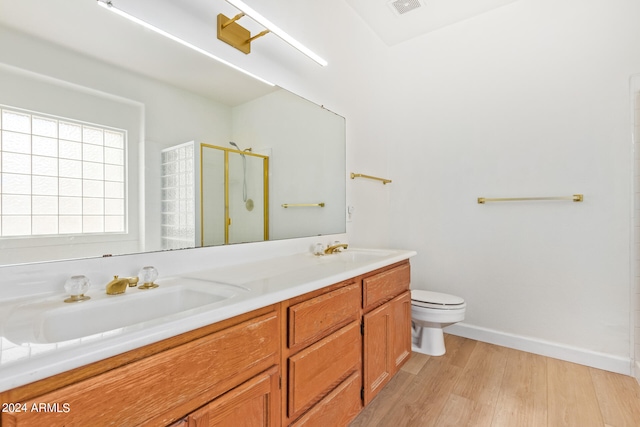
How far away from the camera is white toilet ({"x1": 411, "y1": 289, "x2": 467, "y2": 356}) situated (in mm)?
2125

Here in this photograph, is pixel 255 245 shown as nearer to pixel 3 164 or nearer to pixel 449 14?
pixel 3 164

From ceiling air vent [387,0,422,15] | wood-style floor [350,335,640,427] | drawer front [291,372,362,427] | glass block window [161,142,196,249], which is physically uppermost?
ceiling air vent [387,0,422,15]

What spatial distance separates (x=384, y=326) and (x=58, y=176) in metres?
1.57

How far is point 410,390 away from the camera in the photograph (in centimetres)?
→ 181

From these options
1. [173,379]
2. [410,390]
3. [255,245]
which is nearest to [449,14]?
[255,245]

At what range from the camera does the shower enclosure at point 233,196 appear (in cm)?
141

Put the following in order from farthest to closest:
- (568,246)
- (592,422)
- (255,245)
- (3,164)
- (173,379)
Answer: (568,246), (255,245), (592,422), (3,164), (173,379)

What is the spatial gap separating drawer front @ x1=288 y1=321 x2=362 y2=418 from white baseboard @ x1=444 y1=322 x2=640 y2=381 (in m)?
1.54

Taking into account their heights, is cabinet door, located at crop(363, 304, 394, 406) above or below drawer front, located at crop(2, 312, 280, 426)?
below

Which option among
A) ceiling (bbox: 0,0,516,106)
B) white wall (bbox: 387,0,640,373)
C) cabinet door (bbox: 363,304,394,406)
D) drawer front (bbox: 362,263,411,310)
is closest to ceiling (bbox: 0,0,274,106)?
ceiling (bbox: 0,0,516,106)

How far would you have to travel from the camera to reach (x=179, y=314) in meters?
0.75

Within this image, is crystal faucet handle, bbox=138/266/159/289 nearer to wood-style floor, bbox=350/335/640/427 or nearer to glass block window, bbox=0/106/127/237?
glass block window, bbox=0/106/127/237

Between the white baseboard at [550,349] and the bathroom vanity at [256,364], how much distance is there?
114 cm

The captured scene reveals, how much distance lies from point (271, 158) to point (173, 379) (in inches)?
48.9
